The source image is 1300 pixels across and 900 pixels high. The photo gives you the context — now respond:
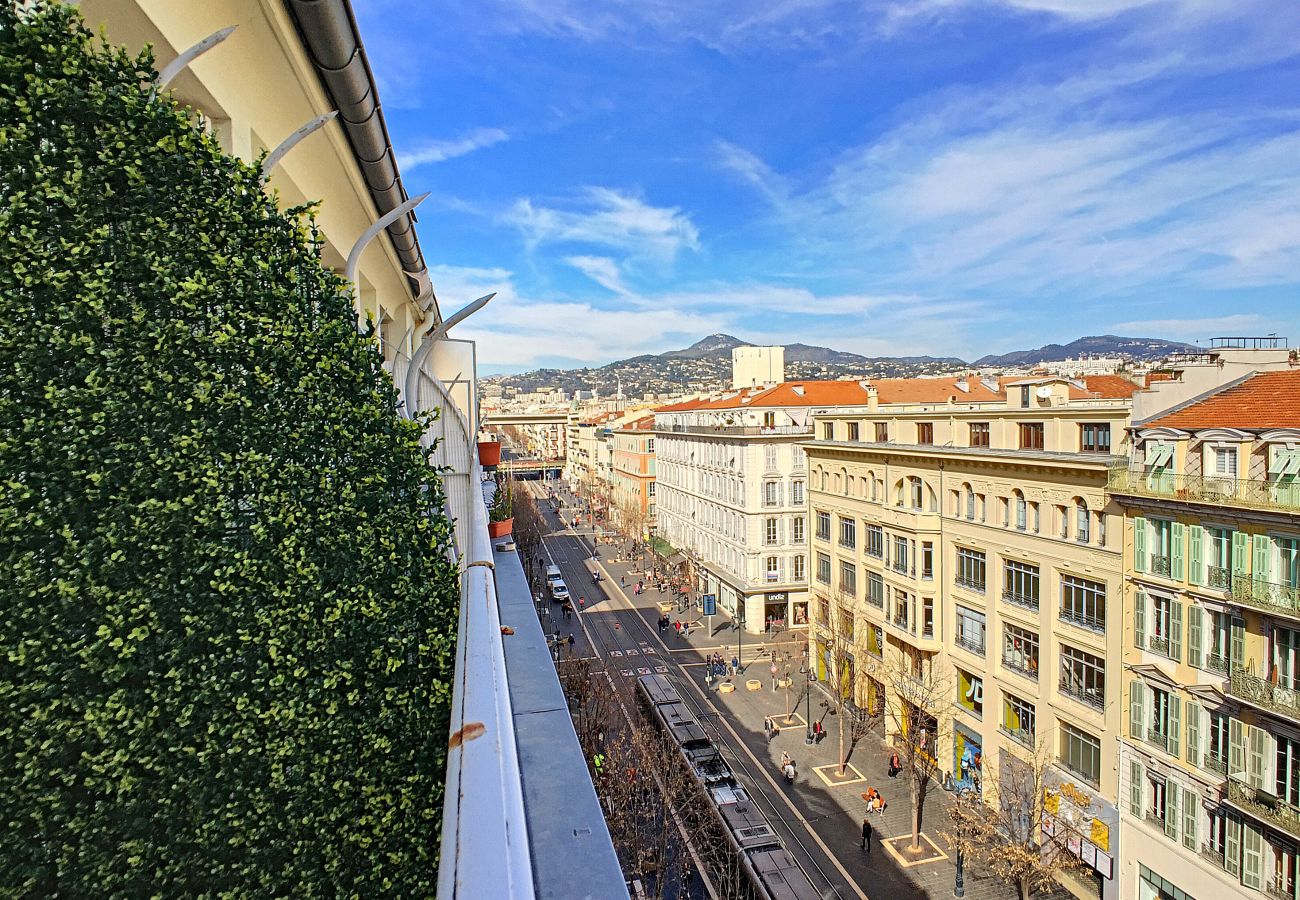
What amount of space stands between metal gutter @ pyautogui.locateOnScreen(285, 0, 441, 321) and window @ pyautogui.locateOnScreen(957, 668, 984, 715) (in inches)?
976

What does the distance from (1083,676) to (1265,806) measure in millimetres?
4988

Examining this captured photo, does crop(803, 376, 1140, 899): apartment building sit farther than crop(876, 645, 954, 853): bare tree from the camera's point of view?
No

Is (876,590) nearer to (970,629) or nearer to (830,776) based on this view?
(970,629)

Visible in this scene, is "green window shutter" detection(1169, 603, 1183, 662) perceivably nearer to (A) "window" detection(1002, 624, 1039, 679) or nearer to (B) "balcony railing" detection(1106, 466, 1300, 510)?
(B) "balcony railing" detection(1106, 466, 1300, 510)

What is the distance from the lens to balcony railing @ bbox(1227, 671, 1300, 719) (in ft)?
49.5

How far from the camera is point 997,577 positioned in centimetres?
2384

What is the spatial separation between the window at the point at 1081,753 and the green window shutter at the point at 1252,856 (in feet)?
12.3

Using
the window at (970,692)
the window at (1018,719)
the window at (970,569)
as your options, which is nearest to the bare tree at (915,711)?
the window at (970,692)

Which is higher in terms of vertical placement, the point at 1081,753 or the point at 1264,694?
the point at 1264,694

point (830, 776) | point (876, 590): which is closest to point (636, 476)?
point (876, 590)

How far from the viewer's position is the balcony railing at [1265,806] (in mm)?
15055

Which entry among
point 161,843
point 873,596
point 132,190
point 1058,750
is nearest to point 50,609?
point 161,843

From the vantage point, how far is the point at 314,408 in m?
4.18

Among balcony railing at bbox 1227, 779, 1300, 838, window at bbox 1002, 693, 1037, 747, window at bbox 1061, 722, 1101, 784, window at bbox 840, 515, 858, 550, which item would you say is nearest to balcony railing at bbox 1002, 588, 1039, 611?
window at bbox 1002, 693, 1037, 747
